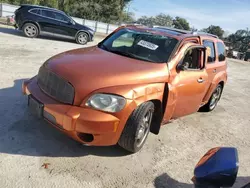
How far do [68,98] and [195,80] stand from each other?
224 centimetres

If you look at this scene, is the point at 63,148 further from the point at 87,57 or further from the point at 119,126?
the point at 87,57

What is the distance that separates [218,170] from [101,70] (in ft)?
6.09

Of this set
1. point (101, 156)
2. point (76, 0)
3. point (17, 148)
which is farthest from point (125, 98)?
point (76, 0)

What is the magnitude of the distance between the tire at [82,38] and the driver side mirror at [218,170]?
504 inches

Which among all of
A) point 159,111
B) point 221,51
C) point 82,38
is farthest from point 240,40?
point 159,111

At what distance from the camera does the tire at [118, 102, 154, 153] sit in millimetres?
3285

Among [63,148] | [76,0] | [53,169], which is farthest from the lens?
[76,0]

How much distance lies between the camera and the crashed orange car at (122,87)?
3100mm

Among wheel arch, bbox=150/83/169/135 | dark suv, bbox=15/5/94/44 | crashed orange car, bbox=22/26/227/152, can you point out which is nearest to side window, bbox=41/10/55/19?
dark suv, bbox=15/5/94/44

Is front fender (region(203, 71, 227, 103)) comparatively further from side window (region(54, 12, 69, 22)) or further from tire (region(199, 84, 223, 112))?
side window (region(54, 12, 69, 22))

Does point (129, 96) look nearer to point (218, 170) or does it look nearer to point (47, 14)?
point (218, 170)

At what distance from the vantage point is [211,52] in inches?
213

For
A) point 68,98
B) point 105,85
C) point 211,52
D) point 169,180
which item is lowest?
point 169,180

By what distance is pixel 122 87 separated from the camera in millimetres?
3215
